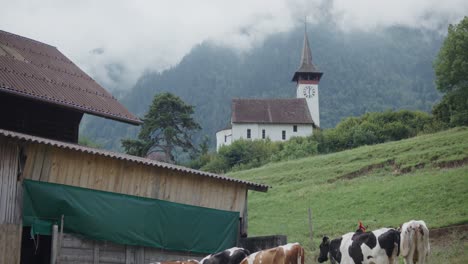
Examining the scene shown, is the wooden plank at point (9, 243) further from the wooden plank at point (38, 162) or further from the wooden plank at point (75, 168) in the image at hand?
the wooden plank at point (75, 168)

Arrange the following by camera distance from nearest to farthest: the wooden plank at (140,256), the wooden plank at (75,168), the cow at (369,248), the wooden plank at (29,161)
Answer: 1. the cow at (369,248)
2. the wooden plank at (29,161)
3. the wooden plank at (75,168)
4. the wooden plank at (140,256)

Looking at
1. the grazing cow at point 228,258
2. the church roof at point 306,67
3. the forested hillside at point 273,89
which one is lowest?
the grazing cow at point 228,258

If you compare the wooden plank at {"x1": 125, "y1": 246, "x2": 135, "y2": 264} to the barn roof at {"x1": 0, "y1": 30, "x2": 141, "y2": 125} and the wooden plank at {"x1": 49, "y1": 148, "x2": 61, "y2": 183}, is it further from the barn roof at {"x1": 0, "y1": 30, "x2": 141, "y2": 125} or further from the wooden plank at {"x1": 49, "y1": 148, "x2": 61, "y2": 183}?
the barn roof at {"x1": 0, "y1": 30, "x2": 141, "y2": 125}

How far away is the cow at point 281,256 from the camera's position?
1462cm

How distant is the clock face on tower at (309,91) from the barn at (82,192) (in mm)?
74791

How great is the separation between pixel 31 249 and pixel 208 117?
149993mm

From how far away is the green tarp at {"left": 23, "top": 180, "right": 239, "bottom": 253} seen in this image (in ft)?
51.6

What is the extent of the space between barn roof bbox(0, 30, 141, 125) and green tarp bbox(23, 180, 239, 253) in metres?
3.69

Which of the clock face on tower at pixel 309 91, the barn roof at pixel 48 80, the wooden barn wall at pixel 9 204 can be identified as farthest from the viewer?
the clock face on tower at pixel 309 91

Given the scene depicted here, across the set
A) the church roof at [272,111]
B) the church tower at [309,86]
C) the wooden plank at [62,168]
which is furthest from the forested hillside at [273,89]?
the wooden plank at [62,168]

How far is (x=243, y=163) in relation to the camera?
67438 millimetres

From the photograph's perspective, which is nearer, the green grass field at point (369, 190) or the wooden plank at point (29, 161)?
the wooden plank at point (29, 161)

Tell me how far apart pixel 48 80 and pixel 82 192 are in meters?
5.25

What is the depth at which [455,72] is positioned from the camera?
57062mm
